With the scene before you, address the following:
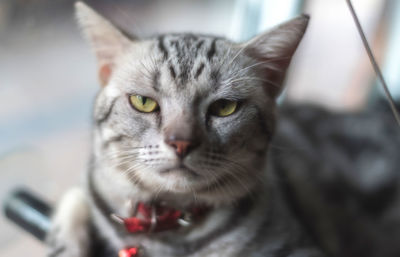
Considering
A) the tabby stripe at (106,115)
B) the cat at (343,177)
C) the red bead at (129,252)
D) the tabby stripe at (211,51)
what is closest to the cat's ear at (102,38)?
the tabby stripe at (106,115)

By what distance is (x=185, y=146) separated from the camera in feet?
2.56

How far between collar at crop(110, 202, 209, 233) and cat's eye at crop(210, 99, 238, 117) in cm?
24

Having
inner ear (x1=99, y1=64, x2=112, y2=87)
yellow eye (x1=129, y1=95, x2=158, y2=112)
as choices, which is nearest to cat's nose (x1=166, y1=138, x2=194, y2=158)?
yellow eye (x1=129, y1=95, x2=158, y2=112)

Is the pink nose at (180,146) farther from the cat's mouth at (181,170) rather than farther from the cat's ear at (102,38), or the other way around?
the cat's ear at (102,38)

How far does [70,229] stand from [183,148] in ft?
1.50

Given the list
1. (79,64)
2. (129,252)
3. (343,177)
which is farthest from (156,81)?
(79,64)

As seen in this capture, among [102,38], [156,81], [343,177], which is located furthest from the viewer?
[343,177]

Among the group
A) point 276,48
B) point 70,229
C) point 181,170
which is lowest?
point 70,229

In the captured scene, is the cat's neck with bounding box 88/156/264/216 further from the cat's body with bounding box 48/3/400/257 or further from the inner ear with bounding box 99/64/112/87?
the inner ear with bounding box 99/64/112/87

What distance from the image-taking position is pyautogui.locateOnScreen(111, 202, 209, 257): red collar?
941mm

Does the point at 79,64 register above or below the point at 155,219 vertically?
above

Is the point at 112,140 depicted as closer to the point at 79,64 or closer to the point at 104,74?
the point at 104,74

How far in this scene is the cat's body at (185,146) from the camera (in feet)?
2.79

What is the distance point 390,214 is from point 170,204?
107 centimetres
